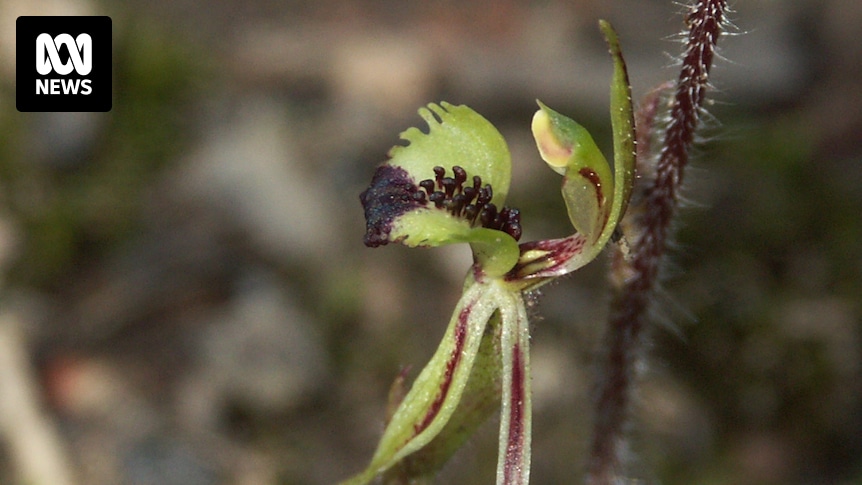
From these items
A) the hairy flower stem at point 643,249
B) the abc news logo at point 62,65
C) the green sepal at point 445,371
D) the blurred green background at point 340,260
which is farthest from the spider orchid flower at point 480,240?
the abc news logo at point 62,65

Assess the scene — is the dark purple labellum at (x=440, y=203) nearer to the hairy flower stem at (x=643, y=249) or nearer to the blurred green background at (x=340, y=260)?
the hairy flower stem at (x=643, y=249)

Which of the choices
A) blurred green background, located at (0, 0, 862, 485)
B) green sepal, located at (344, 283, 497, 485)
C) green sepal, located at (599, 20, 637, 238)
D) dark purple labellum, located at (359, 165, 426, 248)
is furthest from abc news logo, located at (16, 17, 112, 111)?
green sepal, located at (599, 20, 637, 238)

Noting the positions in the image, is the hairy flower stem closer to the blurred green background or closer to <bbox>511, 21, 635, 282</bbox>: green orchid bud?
<bbox>511, 21, 635, 282</bbox>: green orchid bud

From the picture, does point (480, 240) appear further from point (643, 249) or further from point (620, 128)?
point (643, 249)

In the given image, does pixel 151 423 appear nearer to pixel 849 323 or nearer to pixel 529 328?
pixel 529 328

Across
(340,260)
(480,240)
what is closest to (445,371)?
(480,240)

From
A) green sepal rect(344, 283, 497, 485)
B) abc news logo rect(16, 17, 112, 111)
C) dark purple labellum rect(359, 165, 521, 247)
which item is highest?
abc news logo rect(16, 17, 112, 111)
